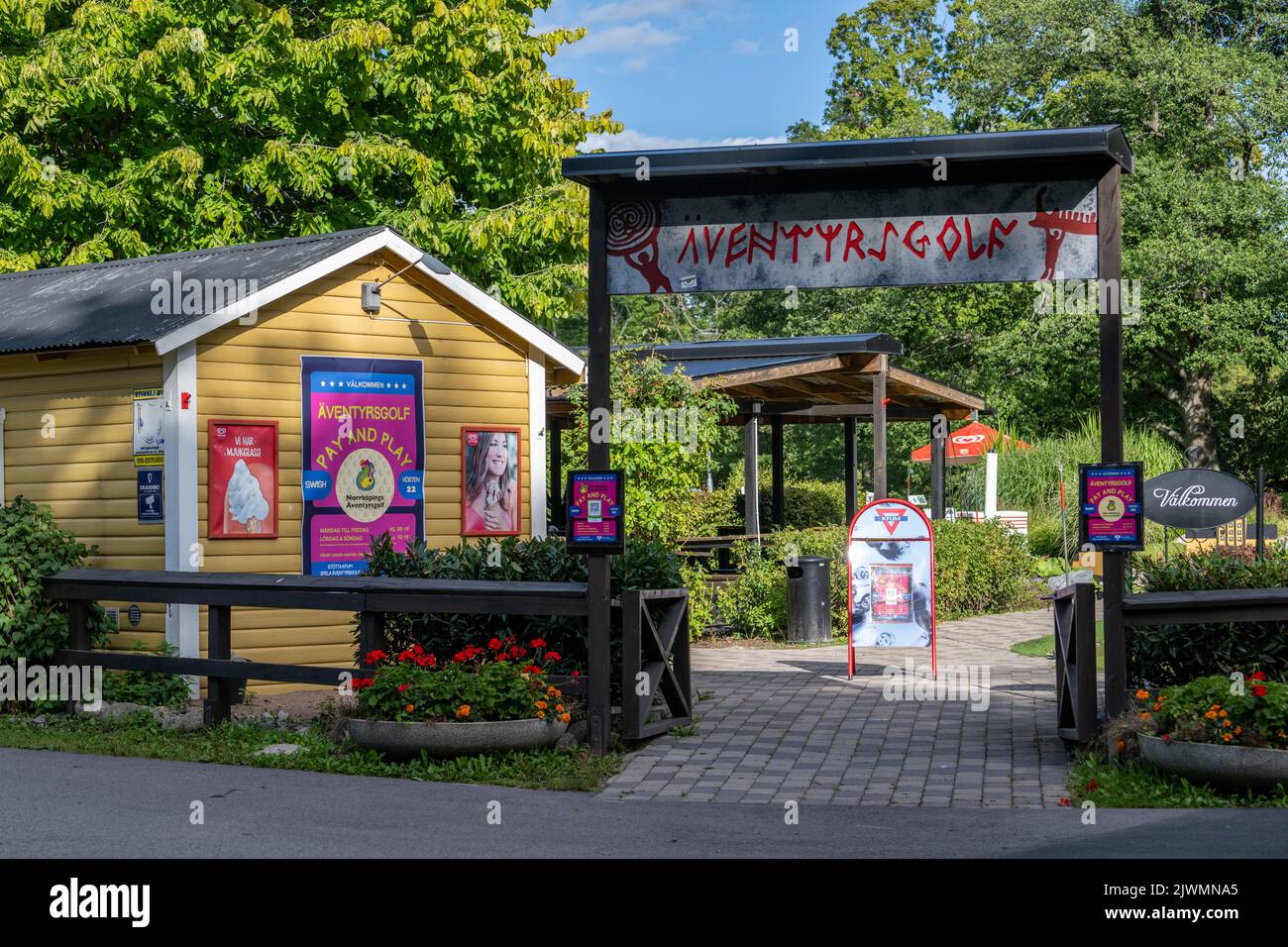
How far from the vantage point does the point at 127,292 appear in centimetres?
1395

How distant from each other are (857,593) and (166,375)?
636 cm

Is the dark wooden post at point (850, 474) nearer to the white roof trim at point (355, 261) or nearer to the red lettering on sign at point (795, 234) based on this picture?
the white roof trim at point (355, 261)

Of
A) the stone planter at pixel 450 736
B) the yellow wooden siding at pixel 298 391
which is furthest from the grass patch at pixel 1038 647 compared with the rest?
the stone planter at pixel 450 736

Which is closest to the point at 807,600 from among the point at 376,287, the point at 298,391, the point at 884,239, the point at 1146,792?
the point at 376,287

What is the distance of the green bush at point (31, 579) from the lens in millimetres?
11289

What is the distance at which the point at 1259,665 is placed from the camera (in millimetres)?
9102

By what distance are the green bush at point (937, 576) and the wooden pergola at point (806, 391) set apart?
87 centimetres

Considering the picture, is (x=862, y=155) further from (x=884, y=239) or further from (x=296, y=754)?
(x=296, y=754)

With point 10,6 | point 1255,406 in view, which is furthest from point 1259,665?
point 1255,406

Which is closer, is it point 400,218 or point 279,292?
point 279,292

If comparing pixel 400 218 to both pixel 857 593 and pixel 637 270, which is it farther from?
pixel 637 270

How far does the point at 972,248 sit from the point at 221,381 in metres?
6.54
